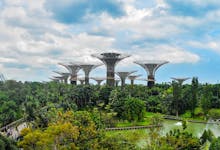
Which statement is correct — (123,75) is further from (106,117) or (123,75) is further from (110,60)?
(106,117)

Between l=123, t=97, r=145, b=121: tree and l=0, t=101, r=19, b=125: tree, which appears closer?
l=0, t=101, r=19, b=125: tree

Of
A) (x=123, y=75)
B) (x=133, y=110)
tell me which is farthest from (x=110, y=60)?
(x=133, y=110)

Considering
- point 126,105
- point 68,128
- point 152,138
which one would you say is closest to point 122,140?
point 152,138

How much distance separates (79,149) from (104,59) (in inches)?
2041

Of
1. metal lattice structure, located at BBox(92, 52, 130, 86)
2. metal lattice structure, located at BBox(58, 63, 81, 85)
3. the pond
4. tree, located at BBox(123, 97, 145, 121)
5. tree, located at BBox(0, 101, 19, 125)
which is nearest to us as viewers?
tree, located at BBox(0, 101, 19, 125)

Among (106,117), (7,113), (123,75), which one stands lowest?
(106,117)

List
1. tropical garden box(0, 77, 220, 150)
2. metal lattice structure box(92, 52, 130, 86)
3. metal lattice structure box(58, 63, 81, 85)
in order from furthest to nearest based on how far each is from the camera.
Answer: metal lattice structure box(58, 63, 81, 85) < metal lattice structure box(92, 52, 130, 86) < tropical garden box(0, 77, 220, 150)

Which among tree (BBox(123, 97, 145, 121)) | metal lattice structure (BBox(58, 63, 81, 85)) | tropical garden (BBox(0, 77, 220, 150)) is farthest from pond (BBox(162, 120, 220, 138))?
metal lattice structure (BBox(58, 63, 81, 85))

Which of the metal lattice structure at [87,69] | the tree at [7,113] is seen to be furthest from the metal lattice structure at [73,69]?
the tree at [7,113]

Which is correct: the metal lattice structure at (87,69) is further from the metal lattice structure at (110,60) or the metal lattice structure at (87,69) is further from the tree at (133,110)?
the tree at (133,110)

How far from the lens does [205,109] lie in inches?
2083

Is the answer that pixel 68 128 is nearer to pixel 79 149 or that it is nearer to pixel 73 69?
pixel 79 149

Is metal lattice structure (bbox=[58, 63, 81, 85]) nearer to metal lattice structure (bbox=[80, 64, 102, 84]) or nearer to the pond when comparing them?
metal lattice structure (bbox=[80, 64, 102, 84])

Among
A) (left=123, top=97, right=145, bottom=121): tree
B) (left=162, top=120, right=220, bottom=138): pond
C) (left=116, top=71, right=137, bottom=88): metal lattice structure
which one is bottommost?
(left=162, top=120, right=220, bottom=138): pond
